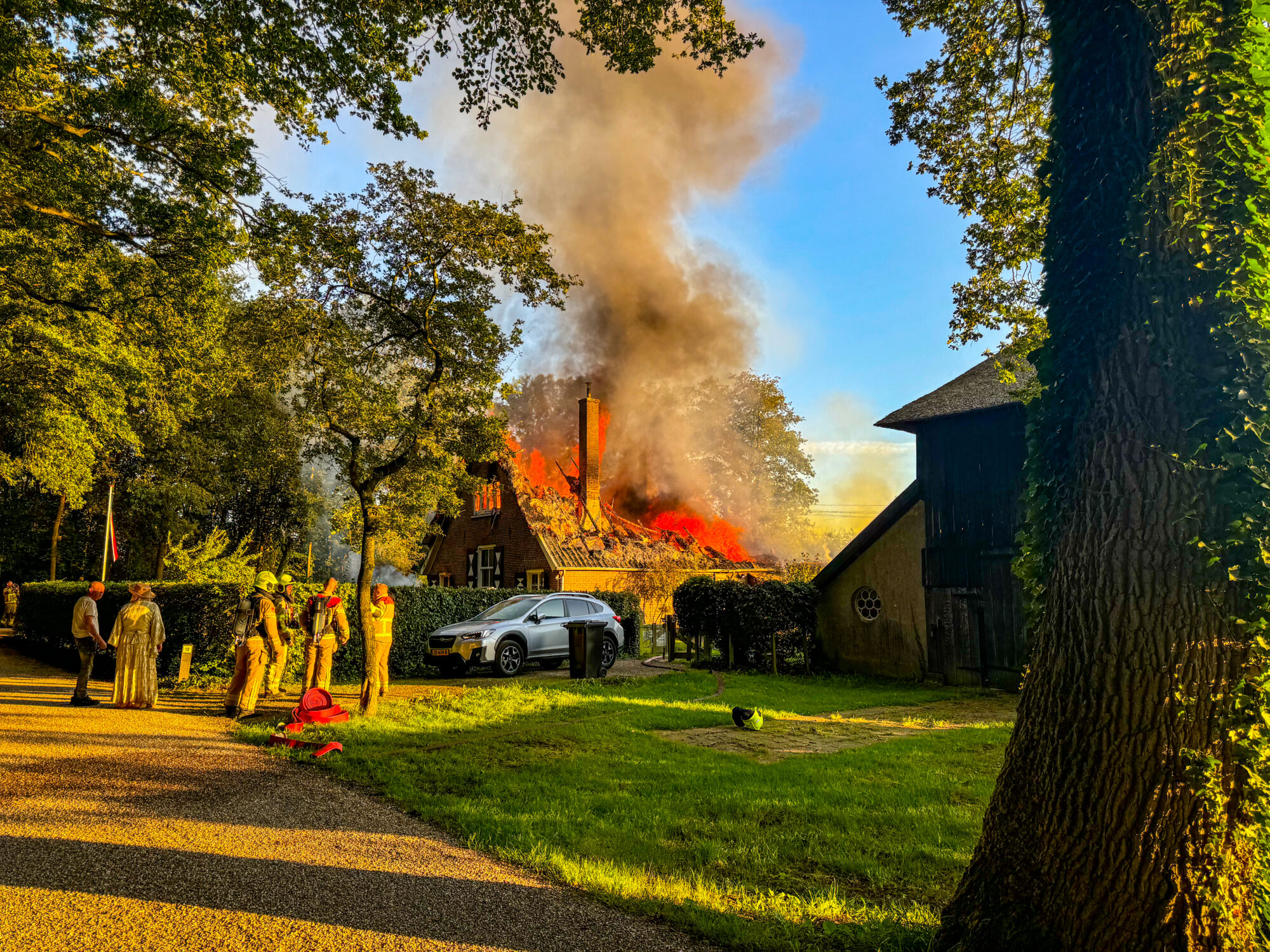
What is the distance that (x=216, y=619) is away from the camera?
12.9 meters

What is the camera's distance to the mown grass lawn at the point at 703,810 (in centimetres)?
411

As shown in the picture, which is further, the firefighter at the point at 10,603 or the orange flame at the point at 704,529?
the orange flame at the point at 704,529

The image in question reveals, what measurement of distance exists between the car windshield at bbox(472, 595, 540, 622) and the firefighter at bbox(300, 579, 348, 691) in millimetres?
5381

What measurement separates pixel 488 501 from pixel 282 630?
71.5 ft

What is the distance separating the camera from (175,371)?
17078 millimetres

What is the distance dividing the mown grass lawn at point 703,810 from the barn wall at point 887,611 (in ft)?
22.2

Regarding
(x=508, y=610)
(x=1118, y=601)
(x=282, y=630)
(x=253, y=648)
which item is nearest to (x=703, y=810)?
(x=1118, y=601)

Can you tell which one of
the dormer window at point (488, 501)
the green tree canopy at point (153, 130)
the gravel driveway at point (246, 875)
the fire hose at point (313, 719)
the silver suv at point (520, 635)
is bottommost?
the gravel driveway at point (246, 875)

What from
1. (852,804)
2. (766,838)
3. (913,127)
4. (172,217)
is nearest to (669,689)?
(852,804)

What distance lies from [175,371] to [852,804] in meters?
16.9

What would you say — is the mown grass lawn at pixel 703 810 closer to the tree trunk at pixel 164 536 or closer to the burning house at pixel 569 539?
the burning house at pixel 569 539

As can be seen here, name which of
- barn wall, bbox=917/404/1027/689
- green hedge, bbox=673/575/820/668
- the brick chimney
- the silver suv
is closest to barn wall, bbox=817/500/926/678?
barn wall, bbox=917/404/1027/689

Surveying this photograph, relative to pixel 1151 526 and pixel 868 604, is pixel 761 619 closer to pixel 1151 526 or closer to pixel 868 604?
pixel 868 604

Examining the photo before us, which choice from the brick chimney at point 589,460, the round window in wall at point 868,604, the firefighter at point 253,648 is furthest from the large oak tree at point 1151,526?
the brick chimney at point 589,460
